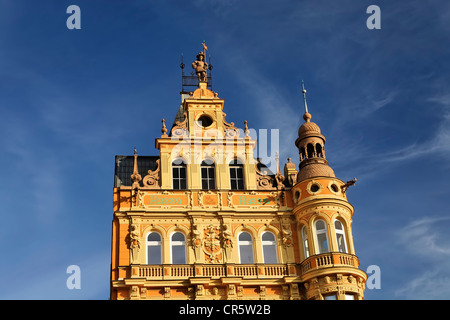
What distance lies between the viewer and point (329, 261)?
135ft

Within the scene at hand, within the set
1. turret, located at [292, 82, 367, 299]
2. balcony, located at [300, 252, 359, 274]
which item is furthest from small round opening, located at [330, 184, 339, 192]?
balcony, located at [300, 252, 359, 274]

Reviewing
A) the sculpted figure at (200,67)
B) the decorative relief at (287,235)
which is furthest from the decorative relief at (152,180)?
the sculpted figure at (200,67)

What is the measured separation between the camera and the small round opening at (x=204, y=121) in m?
47.7

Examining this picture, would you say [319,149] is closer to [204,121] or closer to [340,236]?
[340,236]

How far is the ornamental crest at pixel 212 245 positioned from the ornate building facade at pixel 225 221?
56 mm

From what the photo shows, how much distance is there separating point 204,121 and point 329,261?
40.6 ft

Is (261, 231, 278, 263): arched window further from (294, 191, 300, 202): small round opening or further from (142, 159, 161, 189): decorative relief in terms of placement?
(142, 159, 161, 189): decorative relief

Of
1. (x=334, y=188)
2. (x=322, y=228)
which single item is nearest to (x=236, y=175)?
(x=334, y=188)

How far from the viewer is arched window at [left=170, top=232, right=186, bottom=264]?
4244 cm

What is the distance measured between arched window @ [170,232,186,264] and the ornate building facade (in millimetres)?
60

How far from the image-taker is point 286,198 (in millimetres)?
44844

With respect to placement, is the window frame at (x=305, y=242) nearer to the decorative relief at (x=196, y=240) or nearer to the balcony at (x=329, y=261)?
the balcony at (x=329, y=261)
